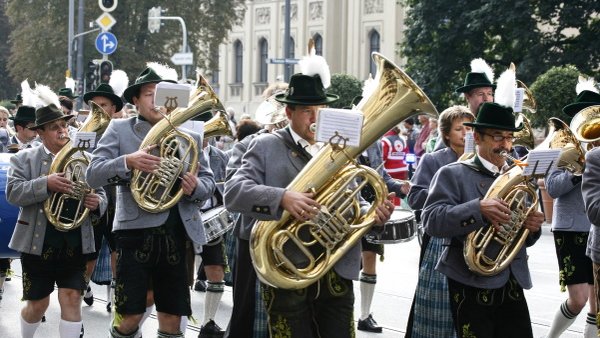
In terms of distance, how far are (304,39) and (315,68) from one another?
5847 cm

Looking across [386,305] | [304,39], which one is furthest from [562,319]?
[304,39]

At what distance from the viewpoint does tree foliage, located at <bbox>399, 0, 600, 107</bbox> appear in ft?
119

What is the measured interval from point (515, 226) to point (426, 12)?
33.1 metres

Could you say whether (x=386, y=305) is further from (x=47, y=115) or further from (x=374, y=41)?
(x=374, y=41)

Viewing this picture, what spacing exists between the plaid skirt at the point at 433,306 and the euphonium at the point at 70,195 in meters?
2.32

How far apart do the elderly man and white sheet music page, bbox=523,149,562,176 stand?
0.73ft

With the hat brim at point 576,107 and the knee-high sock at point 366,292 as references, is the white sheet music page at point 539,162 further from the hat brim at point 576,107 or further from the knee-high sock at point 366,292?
the knee-high sock at point 366,292

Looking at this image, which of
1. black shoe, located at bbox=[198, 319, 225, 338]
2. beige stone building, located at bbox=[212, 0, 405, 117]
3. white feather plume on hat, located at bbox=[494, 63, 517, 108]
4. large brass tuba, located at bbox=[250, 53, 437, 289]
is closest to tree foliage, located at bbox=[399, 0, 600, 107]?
beige stone building, located at bbox=[212, 0, 405, 117]

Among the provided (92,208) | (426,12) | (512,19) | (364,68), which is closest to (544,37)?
(512,19)

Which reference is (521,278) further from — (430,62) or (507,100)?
(430,62)

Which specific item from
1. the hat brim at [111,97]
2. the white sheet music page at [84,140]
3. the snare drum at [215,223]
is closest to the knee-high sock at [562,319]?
the snare drum at [215,223]

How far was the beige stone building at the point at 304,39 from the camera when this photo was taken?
6091 centimetres

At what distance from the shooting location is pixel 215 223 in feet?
29.8

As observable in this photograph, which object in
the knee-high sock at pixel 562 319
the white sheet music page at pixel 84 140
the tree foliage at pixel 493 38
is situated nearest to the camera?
the white sheet music page at pixel 84 140
